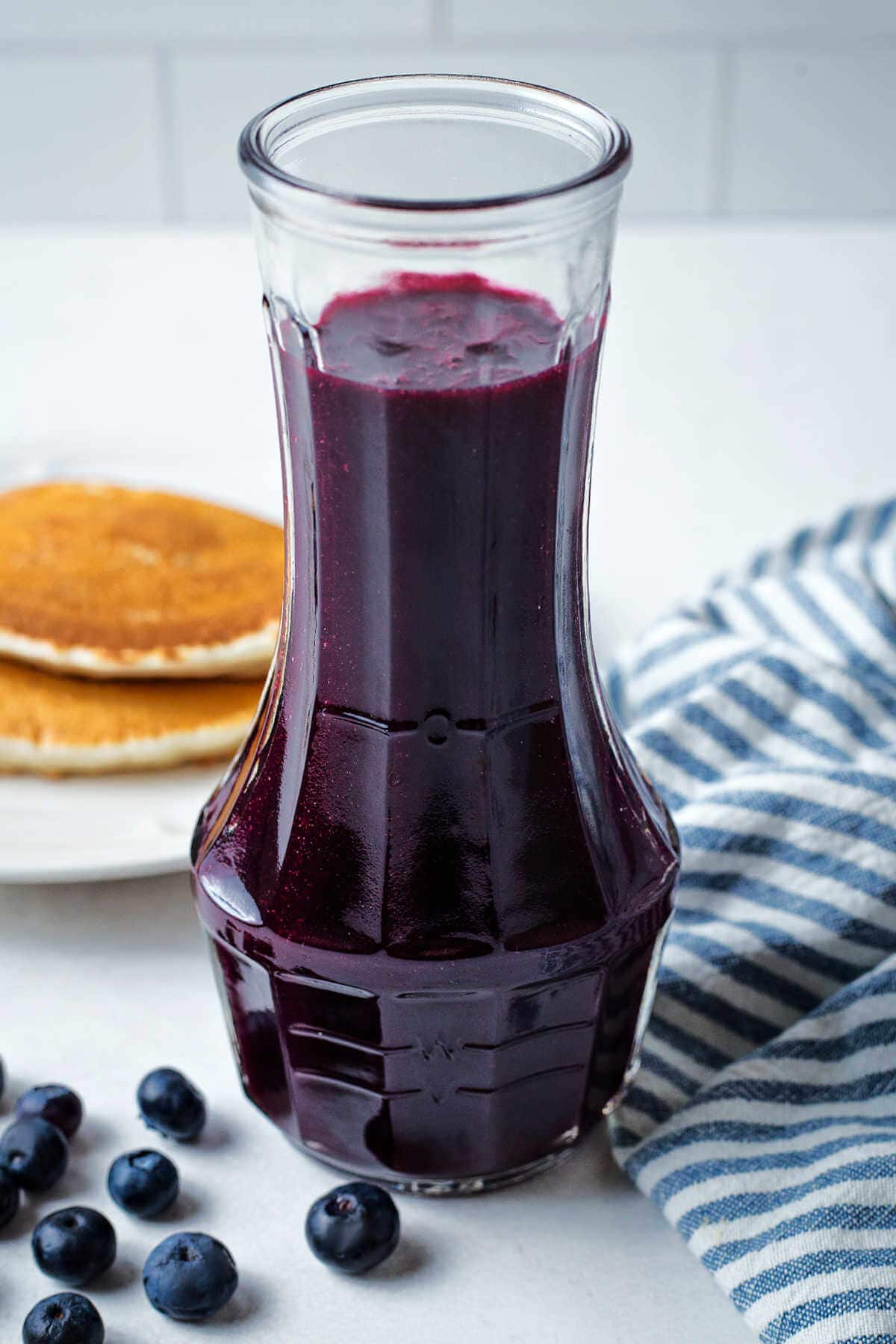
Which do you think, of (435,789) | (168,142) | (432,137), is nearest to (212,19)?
(168,142)

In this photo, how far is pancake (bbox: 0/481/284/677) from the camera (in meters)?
0.93

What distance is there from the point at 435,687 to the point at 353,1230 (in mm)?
222

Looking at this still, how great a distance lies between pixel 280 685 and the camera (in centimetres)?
66

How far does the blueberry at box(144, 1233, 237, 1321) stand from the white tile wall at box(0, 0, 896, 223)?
1768 mm

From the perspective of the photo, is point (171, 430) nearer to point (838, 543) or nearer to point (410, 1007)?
point (838, 543)

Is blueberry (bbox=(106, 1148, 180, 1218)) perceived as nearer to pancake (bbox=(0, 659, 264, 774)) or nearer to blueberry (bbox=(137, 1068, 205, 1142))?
blueberry (bbox=(137, 1068, 205, 1142))

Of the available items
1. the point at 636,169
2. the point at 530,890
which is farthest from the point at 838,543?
the point at 636,169

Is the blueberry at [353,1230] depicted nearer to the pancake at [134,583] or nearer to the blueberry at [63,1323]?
the blueberry at [63,1323]

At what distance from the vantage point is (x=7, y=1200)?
26.4 inches

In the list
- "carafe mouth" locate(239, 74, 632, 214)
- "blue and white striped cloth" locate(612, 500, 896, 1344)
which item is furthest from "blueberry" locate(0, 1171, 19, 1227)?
"carafe mouth" locate(239, 74, 632, 214)

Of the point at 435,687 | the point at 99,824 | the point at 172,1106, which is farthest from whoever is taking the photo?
the point at 99,824

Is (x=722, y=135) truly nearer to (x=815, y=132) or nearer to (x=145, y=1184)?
(x=815, y=132)

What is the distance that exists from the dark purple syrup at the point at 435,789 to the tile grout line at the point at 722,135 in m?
1.68

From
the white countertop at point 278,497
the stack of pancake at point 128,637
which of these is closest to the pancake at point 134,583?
the stack of pancake at point 128,637
